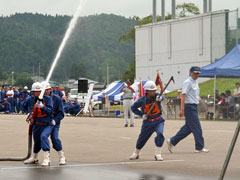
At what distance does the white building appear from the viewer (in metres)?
58.5

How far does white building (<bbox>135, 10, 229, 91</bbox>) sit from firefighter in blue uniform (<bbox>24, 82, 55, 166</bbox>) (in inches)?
1720

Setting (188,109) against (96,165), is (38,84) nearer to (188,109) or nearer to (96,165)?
(96,165)

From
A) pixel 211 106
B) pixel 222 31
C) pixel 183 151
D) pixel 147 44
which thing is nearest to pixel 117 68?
pixel 147 44

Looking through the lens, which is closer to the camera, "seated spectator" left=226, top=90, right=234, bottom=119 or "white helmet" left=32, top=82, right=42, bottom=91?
"white helmet" left=32, top=82, right=42, bottom=91

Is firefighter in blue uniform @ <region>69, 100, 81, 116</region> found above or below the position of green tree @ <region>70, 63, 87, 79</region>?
below

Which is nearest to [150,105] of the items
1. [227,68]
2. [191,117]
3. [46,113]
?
[191,117]

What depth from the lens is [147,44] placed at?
6656cm

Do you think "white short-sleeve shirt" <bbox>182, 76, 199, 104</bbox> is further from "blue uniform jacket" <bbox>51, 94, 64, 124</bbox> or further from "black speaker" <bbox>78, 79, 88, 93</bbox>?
"black speaker" <bbox>78, 79, 88, 93</bbox>

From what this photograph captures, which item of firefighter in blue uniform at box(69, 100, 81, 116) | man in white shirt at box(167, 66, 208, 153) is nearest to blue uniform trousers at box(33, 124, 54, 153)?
man in white shirt at box(167, 66, 208, 153)

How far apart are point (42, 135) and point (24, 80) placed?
125623 mm

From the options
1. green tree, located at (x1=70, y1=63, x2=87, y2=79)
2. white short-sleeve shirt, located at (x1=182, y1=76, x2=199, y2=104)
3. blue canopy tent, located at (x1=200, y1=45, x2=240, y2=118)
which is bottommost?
white short-sleeve shirt, located at (x1=182, y1=76, x2=199, y2=104)

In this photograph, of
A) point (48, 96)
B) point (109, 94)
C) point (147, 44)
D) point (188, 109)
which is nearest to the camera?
point (48, 96)

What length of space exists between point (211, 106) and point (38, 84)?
20750 millimetres

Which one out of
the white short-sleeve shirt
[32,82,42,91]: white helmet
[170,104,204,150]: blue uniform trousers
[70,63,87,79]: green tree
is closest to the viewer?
[32,82,42,91]: white helmet
